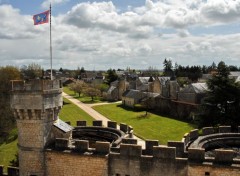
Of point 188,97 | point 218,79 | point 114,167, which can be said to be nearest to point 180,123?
point 188,97

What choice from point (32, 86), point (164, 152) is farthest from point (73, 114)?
point (164, 152)

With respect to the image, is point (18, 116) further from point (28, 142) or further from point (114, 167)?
point (114, 167)

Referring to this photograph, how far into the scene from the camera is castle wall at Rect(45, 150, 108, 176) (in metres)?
17.1

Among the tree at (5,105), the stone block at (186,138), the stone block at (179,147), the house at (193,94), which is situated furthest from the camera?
the house at (193,94)

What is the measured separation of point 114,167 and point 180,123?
45448 mm

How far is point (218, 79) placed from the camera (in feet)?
156

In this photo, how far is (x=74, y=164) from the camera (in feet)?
57.7

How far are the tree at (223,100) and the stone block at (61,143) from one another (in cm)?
3266

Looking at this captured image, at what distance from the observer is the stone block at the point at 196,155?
1577 cm

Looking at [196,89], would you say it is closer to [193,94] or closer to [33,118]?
[193,94]

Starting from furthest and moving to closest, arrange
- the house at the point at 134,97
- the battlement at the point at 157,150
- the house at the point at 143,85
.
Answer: the house at the point at 143,85 → the house at the point at 134,97 → the battlement at the point at 157,150

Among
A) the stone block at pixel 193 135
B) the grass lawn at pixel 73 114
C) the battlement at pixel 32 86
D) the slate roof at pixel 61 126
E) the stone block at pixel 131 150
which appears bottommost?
the grass lawn at pixel 73 114

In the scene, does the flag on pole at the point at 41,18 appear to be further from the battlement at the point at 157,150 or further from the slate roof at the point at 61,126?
the battlement at the point at 157,150

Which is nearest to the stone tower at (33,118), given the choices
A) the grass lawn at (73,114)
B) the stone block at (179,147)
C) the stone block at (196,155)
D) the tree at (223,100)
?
the stone block at (179,147)
